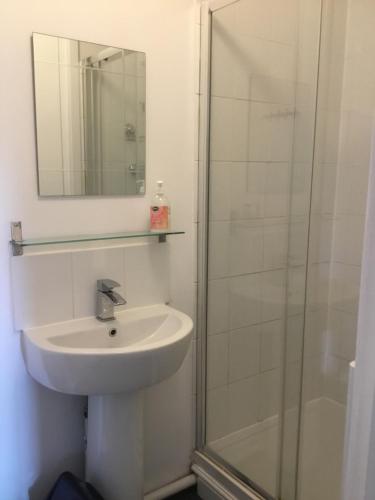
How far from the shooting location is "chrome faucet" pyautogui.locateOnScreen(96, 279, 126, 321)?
1.63m

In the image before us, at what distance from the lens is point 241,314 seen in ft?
6.54

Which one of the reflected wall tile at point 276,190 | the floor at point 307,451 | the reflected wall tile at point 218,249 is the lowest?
the floor at point 307,451

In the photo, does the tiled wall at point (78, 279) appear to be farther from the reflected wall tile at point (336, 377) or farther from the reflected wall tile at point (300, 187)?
the reflected wall tile at point (336, 377)

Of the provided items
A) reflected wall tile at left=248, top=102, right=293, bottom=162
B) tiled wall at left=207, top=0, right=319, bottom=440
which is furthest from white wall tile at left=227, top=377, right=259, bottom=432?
reflected wall tile at left=248, top=102, right=293, bottom=162

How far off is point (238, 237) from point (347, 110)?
27.7 inches

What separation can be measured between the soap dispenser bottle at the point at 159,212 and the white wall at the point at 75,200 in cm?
4

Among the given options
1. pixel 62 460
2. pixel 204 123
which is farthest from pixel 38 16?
pixel 62 460

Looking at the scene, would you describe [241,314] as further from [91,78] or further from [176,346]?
[91,78]

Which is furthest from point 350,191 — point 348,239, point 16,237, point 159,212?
point 16,237

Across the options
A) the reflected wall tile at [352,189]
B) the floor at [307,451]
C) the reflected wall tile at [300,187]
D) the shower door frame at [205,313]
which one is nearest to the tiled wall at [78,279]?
the shower door frame at [205,313]

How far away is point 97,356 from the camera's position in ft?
4.47

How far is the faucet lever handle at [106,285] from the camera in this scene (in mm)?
1627

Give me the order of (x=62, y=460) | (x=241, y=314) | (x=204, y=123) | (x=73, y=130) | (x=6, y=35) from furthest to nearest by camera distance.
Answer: (x=241, y=314) < (x=204, y=123) < (x=62, y=460) < (x=73, y=130) < (x=6, y=35)

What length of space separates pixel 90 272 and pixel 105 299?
110 mm
